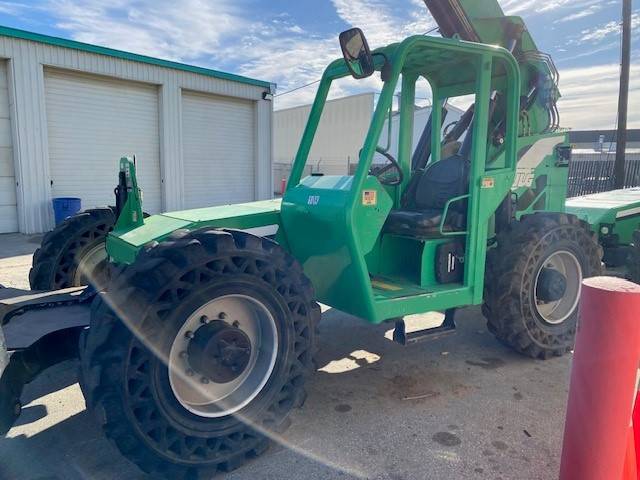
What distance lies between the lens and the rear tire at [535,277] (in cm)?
410

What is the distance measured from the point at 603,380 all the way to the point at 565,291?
9.27ft

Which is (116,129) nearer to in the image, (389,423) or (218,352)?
(218,352)

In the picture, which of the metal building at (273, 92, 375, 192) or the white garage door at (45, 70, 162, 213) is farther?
the metal building at (273, 92, 375, 192)

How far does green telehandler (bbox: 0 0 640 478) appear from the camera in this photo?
97.7 inches

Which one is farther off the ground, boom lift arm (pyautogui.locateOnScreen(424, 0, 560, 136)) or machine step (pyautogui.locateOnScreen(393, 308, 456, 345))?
boom lift arm (pyautogui.locateOnScreen(424, 0, 560, 136))

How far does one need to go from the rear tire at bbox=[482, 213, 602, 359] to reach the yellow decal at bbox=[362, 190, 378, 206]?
1.42 metres

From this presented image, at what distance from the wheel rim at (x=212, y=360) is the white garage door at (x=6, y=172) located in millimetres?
10649

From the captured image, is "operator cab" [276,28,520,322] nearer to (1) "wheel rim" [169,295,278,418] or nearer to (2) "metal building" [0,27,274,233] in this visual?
(1) "wheel rim" [169,295,278,418]

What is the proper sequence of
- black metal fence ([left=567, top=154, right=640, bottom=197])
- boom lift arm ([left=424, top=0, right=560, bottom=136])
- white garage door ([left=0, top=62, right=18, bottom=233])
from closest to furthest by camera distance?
boom lift arm ([left=424, top=0, right=560, bottom=136]) → white garage door ([left=0, top=62, right=18, bottom=233]) → black metal fence ([left=567, top=154, right=640, bottom=197])

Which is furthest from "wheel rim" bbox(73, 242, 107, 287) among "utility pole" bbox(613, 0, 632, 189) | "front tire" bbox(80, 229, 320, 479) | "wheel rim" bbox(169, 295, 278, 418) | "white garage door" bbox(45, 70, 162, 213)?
"utility pole" bbox(613, 0, 632, 189)

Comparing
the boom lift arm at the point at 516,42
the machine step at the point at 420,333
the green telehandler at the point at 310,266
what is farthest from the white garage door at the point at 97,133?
the machine step at the point at 420,333

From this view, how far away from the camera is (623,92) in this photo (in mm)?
13656

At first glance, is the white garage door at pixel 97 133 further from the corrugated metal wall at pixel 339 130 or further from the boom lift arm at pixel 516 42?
the boom lift arm at pixel 516 42

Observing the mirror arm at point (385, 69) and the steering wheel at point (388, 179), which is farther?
the steering wheel at point (388, 179)
